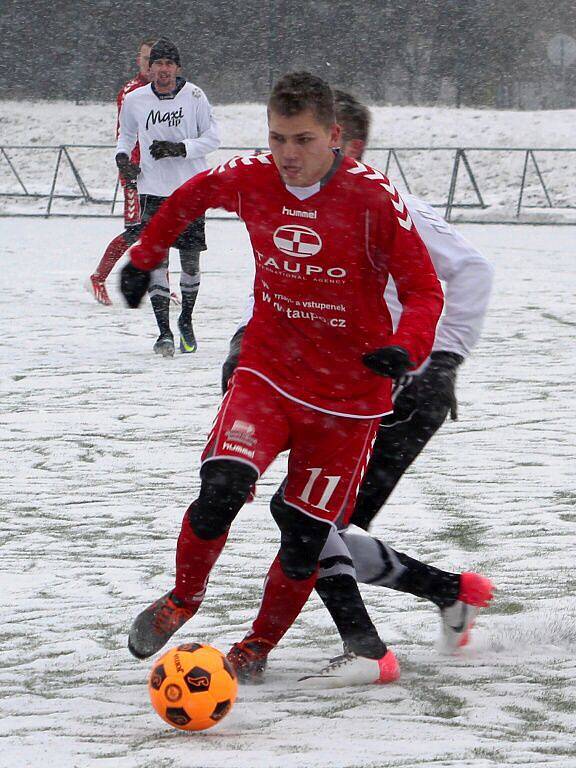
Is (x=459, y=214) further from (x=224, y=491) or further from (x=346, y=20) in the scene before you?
(x=224, y=491)

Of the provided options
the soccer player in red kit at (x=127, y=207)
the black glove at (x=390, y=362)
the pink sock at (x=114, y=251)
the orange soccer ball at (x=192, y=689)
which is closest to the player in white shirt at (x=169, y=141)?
the soccer player in red kit at (x=127, y=207)

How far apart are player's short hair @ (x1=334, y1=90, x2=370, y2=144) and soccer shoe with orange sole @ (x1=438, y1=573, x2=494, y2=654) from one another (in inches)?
52.1

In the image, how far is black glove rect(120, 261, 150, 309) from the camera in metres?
3.73

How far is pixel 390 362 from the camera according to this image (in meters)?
3.14

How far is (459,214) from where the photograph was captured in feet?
79.8

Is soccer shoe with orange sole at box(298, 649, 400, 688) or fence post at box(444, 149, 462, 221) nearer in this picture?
soccer shoe with orange sole at box(298, 649, 400, 688)

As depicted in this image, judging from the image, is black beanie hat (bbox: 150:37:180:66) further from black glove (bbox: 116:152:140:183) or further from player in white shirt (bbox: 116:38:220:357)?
black glove (bbox: 116:152:140:183)

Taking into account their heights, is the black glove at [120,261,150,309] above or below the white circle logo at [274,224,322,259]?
below

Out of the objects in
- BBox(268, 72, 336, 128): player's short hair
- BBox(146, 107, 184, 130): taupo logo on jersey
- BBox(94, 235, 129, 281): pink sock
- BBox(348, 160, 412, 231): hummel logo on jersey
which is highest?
BBox(268, 72, 336, 128): player's short hair

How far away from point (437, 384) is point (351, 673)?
35.0 inches

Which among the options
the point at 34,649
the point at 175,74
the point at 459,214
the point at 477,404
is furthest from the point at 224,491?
the point at 459,214

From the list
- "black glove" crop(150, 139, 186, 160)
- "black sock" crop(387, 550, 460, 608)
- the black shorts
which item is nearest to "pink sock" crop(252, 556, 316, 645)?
"black sock" crop(387, 550, 460, 608)

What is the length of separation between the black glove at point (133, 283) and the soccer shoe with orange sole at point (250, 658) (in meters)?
0.99

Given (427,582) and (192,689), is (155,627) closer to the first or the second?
(192,689)
